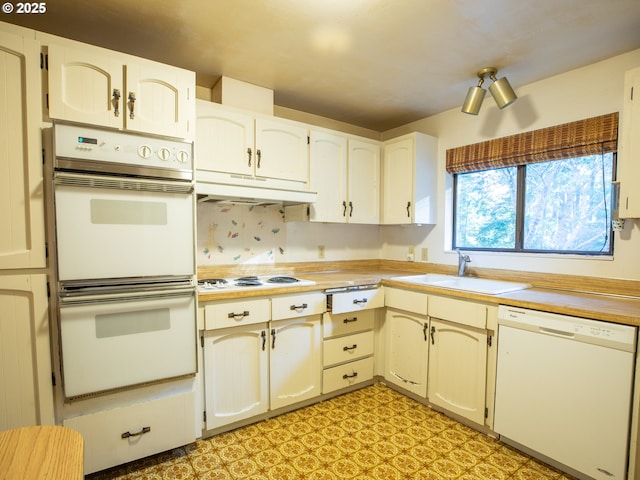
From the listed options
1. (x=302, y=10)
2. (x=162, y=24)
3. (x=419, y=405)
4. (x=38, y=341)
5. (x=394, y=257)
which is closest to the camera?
(x=38, y=341)

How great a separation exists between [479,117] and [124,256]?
2.67 metres

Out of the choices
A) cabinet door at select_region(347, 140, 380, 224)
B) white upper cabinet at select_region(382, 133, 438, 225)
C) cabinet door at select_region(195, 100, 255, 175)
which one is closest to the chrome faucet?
white upper cabinet at select_region(382, 133, 438, 225)

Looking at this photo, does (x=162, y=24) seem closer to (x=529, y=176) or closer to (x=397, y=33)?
(x=397, y=33)

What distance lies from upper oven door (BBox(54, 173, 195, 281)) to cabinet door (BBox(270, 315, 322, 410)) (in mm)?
795

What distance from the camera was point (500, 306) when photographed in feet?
6.43

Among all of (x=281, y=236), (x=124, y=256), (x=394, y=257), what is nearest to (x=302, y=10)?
(x=124, y=256)

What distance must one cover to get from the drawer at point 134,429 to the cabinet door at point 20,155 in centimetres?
80

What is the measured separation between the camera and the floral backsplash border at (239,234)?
2.49 meters

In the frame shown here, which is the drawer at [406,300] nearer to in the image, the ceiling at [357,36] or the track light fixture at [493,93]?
the track light fixture at [493,93]

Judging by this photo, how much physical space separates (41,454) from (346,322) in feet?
6.54

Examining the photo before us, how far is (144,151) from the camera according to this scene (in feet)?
5.47

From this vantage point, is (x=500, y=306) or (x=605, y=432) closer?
(x=605, y=432)

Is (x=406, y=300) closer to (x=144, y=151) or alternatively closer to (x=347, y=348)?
(x=347, y=348)

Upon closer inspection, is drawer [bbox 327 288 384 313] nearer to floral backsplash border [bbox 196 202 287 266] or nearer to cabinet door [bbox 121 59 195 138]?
floral backsplash border [bbox 196 202 287 266]
